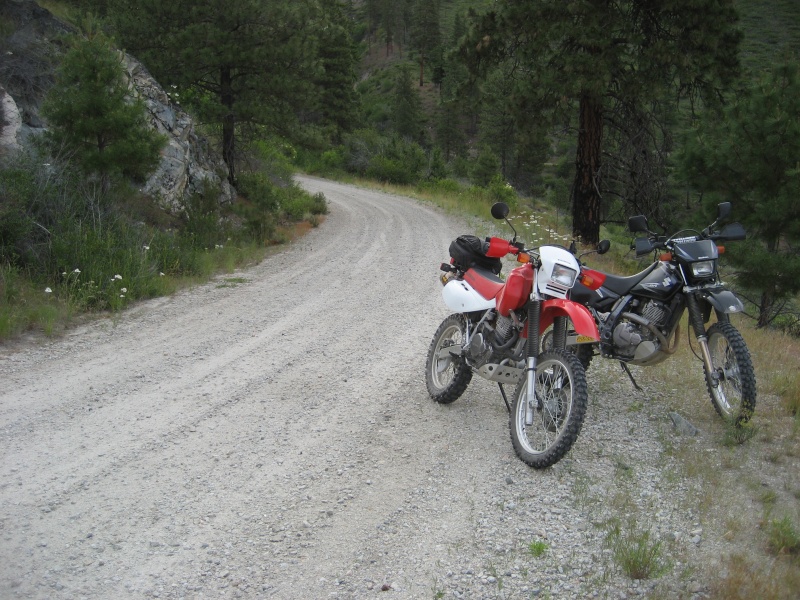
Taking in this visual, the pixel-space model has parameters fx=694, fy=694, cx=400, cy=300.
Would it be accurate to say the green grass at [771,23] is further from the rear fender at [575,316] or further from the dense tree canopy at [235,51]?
the rear fender at [575,316]

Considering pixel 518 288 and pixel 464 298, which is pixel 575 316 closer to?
pixel 518 288

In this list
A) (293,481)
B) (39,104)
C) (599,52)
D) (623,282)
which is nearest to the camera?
(293,481)

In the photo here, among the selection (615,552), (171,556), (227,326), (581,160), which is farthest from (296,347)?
(581,160)

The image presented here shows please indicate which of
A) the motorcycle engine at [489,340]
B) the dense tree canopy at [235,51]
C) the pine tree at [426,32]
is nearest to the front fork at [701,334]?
the motorcycle engine at [489,340]

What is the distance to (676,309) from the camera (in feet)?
19.3

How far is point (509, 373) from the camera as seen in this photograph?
220 inches

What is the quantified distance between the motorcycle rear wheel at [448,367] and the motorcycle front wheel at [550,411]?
3.21 feet

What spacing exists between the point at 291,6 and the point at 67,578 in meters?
16.8

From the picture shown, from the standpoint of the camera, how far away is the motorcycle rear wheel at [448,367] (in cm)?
612

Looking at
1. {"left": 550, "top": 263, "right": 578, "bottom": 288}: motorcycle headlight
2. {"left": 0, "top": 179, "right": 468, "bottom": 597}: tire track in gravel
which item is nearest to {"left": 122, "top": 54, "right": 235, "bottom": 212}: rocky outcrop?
{"left": 0, "top": 179, "right": 468, "bottom": 597}: tire track in gravel

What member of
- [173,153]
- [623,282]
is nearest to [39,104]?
[173,153]

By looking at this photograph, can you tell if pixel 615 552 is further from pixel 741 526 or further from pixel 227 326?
pixel 227 326

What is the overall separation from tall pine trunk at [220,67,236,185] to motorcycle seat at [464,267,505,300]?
13332 millimetres

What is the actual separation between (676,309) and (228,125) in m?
15.6
